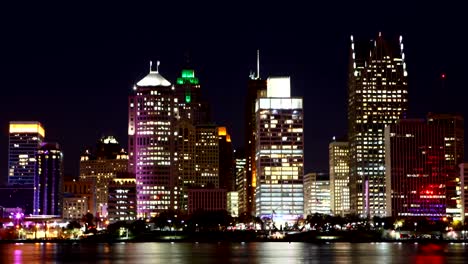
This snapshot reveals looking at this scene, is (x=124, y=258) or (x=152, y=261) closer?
(x=152, y=261)

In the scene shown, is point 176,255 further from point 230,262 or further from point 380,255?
point 380,255

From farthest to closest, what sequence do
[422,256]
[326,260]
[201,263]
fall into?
[422,256] < [326,260] < [201,263]

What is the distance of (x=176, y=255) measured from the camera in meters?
180

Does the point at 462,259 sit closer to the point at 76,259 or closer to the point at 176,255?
the point at 176,255

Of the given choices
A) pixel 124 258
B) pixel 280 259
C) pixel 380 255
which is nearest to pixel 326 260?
pixel 280 259

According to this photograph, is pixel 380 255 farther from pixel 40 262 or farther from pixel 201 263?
pixel 40 262

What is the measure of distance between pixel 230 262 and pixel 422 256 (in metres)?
36.5

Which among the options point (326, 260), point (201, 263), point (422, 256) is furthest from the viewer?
point (422, 256)

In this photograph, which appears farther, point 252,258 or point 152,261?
point 252,258

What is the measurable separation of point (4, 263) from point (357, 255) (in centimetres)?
6228

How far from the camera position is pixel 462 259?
166000 mm

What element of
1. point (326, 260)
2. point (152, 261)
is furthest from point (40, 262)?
point (326, 260)

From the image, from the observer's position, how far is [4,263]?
153875mm

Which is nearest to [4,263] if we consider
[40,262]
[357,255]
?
[40,262]
